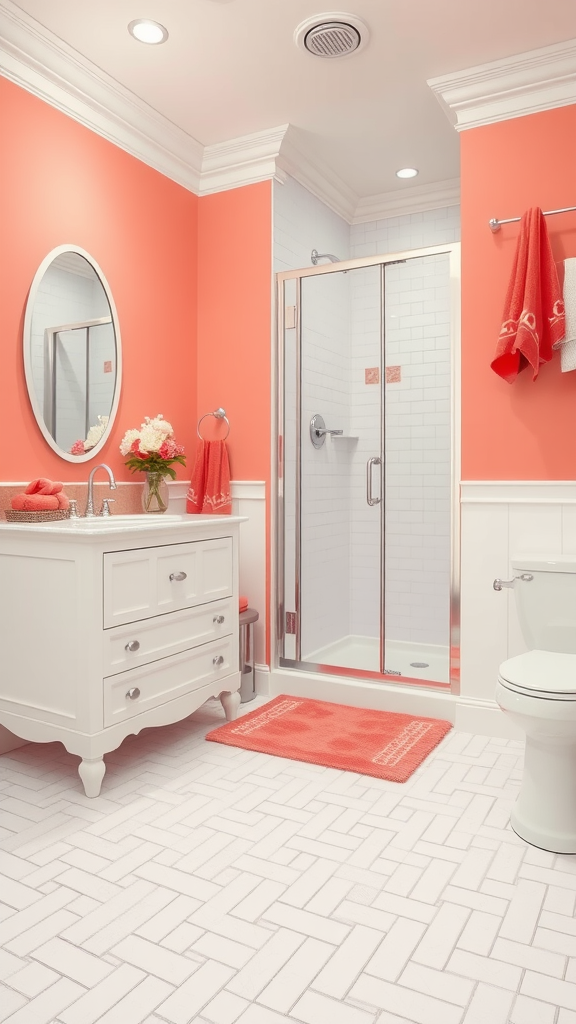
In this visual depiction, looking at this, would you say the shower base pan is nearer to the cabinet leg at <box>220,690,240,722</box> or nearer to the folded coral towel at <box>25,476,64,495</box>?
the cabinet leg at <box>220,690,240,722</box>

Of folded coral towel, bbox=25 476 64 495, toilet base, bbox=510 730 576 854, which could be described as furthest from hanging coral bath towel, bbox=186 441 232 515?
toilet base, bbox=510 730 576 854

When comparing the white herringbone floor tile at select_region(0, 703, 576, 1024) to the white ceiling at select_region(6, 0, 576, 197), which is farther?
the white ceiling at select_region(6, 0, 576, 197)

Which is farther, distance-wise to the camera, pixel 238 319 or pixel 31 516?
pixel 238 319

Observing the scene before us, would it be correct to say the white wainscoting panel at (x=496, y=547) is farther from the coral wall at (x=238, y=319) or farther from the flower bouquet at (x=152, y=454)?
the flower bouquet at (x=152, y=454)

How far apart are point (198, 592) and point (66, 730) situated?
66 centimetres

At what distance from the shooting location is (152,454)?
2.91 meters

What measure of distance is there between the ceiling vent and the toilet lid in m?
2.23

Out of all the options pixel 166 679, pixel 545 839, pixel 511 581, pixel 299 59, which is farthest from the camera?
pixel 299 59

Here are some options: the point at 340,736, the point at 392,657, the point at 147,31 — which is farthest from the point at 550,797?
the point at 147,31

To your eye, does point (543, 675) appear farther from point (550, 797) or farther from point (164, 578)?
point (164, 578)

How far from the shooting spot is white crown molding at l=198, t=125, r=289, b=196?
3.16 m

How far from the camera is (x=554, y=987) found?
1.32 metres

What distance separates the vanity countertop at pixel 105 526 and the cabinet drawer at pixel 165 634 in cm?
30

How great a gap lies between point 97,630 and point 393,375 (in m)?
1.77
